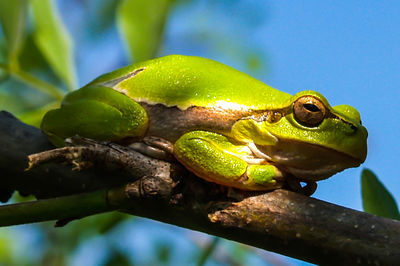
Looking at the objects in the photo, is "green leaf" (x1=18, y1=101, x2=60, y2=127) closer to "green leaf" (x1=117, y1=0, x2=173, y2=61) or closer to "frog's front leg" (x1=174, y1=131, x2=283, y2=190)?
"green leaf" (x1=117, y1=0, x2=173, y2=61)

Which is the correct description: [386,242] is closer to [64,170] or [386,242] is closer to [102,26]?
[64,170]

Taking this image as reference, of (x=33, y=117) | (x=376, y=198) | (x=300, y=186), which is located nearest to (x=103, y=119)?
(x=33, y=117)

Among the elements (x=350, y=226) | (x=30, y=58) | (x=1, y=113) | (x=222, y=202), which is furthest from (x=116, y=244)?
(x=350, y=226)

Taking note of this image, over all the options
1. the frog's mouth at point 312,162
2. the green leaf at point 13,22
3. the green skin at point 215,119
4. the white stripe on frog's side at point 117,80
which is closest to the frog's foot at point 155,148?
the green skin at point 215,119

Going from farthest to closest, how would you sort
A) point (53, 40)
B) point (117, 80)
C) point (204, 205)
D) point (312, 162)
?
1. point (53, 40)
2. point (117, 80)
3. point (312, 162)
4. point (204, 205)

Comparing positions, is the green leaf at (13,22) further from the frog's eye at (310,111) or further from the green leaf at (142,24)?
the frog's eye at (310,111)

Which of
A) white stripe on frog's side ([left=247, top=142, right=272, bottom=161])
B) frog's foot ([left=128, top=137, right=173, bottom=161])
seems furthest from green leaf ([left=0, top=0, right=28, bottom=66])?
white stripe on frog's side ([left=247, top=142, right=272, bottom=161])

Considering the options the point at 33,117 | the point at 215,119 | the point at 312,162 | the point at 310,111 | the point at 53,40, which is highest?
the point at 310,111

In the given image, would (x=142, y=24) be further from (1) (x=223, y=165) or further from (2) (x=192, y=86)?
(1) (x=223, y=165)
